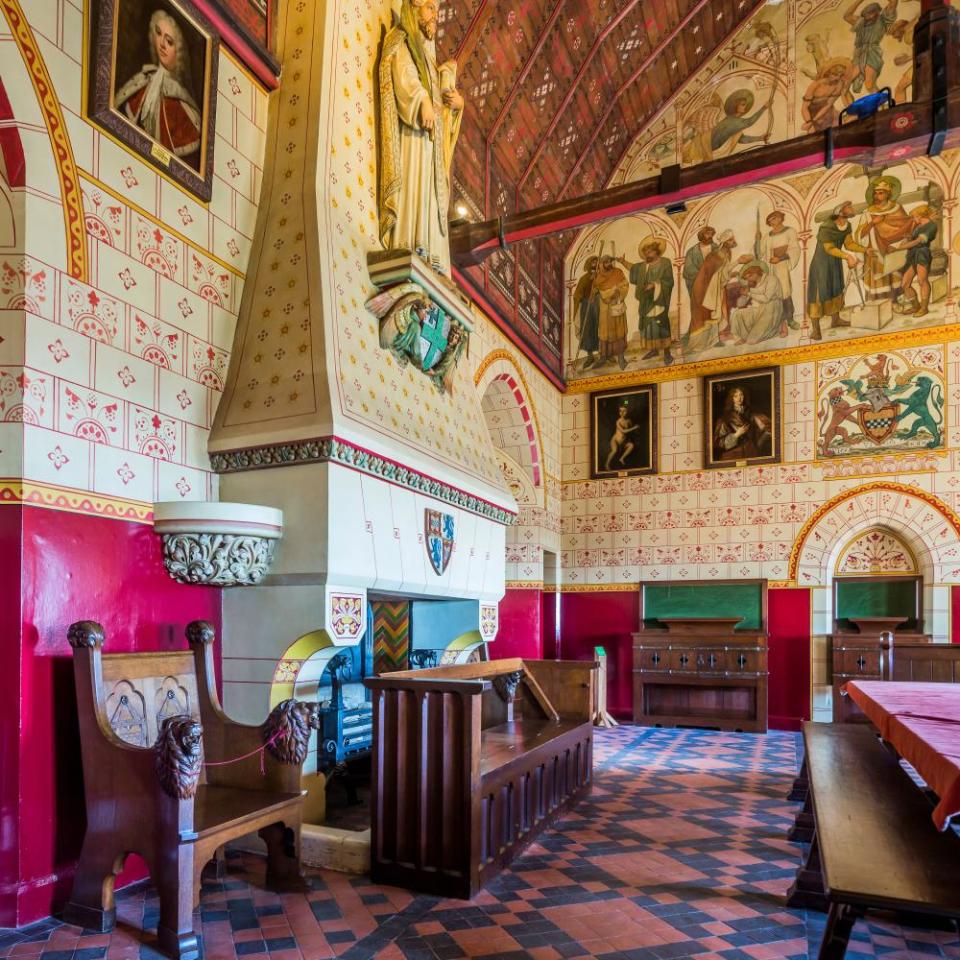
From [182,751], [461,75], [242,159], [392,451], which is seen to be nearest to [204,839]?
[182,751]

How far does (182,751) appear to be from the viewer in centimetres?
271

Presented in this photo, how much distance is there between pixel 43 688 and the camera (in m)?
3.15

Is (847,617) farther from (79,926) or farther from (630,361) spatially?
(79,926)

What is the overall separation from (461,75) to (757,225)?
15.1 feet

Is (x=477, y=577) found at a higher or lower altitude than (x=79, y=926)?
higher

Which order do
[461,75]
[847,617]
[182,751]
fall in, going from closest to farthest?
[182,751]
[461,75]
[847,617]

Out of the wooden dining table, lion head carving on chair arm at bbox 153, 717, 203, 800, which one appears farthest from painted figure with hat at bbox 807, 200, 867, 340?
lion head carving on chair arm at bbox 153, 717, 203, 800

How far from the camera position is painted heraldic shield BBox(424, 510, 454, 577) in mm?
4862

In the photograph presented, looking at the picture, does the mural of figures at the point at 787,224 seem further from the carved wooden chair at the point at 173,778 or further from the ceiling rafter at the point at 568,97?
the carved wooden chair at the point at 173,778

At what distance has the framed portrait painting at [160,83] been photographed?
11.9 feet

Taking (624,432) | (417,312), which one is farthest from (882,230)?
(417,312)

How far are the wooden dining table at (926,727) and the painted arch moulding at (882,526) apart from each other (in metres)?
4.29

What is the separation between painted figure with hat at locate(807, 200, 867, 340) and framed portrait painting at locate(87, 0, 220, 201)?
765 cm

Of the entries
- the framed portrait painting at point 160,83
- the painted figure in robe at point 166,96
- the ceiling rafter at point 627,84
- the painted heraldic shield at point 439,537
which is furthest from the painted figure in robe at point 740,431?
the painted figure in robe at point 166,96
